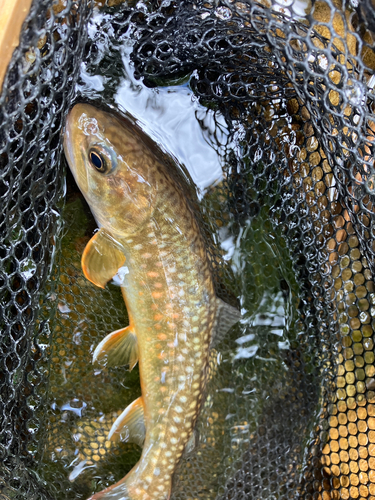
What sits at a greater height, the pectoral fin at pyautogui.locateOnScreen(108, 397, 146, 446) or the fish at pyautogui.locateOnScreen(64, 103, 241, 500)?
the fish at pyautogui.locateOnScreen(64, 103, 241, 500)

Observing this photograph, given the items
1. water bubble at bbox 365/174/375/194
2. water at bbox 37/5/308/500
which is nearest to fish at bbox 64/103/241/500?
water at bbox 37/5/308/500

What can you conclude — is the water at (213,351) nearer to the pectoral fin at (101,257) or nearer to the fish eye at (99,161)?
the pectoral fin at (101,257)

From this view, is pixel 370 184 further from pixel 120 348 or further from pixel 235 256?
pixel 120 348

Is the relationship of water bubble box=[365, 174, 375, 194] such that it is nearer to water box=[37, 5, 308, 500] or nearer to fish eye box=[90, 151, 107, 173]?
water box=[37, 5, 308, 500]

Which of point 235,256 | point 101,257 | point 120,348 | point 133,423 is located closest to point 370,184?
point 235,256

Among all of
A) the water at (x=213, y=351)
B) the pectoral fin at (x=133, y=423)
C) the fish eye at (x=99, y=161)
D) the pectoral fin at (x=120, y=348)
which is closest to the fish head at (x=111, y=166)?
the fish eye at (x=99, y=161)

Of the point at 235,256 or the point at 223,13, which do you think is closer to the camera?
the point at 223,13
